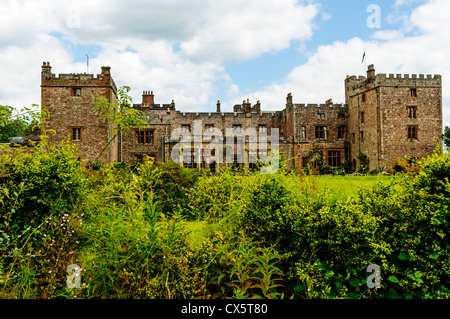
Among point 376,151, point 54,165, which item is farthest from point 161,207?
point 376,151

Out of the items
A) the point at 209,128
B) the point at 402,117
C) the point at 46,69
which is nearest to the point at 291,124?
the point at 209,128

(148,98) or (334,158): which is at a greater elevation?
(148,98)

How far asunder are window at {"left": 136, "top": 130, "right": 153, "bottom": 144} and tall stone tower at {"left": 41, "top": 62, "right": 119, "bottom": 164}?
514cm

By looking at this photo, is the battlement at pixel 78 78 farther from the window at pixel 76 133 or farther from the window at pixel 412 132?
the window at pixel 412 132

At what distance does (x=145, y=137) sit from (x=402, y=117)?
23.1 m

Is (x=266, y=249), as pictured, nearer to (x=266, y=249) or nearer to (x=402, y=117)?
(x=266, y=249)

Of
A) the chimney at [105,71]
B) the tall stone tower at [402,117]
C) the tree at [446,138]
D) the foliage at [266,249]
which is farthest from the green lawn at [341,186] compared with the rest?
the chimney at [105,71]

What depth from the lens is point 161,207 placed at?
407 inches

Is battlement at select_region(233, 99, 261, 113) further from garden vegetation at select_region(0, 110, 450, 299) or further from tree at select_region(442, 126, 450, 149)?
garden vegetation at select_region(0, 110, 450, 299)

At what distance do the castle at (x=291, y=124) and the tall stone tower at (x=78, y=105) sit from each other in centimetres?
7

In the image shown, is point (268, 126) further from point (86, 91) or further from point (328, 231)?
point (328, 231)

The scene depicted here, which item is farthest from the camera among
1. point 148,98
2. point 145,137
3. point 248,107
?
point 148,98

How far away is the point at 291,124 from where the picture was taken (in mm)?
35656
